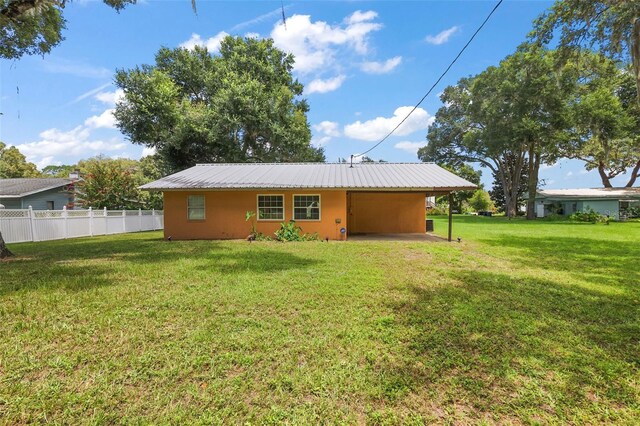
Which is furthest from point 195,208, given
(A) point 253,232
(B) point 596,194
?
(B) point 596,194

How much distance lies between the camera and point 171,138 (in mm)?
21172

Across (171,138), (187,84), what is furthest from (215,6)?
(187,84)

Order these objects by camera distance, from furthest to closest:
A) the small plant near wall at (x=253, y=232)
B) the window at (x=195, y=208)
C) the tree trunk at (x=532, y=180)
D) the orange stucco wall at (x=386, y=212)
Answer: the tree trunk at (x=532, y=180) → the orange stucco wall at (x=386, y=212) → the window at (x=195, y=208) → the small plant near wall at (x=253, y=232)

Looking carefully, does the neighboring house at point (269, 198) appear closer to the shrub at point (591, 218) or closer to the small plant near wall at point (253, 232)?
the small plant near wall at point (253, 232)

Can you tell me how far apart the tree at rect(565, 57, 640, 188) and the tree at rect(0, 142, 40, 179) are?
5394cm

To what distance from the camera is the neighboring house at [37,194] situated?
2003 centimetres

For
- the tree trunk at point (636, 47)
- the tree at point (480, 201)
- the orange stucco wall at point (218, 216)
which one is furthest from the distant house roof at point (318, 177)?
the tree at point (480, 201)

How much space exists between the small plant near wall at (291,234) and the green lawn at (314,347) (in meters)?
6.27

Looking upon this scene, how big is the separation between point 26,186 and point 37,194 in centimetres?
165

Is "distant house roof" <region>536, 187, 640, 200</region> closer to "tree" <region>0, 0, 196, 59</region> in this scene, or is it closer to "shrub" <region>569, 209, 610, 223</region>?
"shrub" <region>569, 209, 610, 223</region>

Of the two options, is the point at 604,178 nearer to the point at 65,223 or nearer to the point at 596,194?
the point at 596,194

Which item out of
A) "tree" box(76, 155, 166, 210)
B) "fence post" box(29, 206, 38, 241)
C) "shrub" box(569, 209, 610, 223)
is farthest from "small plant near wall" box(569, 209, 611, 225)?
"fence post" box(29, 206, 38, 241)

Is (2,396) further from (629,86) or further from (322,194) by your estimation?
(629,86)

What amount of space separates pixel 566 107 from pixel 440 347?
A: 3064cm
